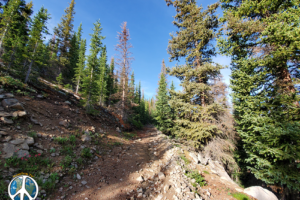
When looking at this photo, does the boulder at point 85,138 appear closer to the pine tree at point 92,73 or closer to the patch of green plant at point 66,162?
the patch of green plant at point 66,162

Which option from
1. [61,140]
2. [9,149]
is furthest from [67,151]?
[9,149]

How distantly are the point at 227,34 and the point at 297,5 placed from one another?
10.8 ft

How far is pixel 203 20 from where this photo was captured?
34.4ft

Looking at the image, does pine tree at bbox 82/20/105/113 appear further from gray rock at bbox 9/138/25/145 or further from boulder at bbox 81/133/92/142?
gray rock at bbox 9/138/25/145

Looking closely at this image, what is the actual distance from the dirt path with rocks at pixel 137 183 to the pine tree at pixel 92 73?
8.41 metres

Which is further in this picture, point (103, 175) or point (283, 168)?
point (103, 175)

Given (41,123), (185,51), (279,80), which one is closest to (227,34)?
(185,51)

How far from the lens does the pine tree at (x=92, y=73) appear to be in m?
14.6

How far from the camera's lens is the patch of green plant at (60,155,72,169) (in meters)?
6.68

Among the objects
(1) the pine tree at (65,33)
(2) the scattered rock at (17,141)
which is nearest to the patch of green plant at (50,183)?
(2) the scattered rock at (17,141)

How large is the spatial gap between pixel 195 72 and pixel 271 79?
17.1 ft

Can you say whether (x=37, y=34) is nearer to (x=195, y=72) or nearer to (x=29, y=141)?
(x=29, y=141)

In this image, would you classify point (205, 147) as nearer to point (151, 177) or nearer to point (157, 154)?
point (157, 154)

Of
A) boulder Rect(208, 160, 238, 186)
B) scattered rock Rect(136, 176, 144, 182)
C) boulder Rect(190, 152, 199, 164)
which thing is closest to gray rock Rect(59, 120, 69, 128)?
scattered rock Rect(136, 176, 144, 182)
